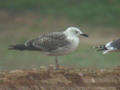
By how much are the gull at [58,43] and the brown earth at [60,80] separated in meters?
0.51

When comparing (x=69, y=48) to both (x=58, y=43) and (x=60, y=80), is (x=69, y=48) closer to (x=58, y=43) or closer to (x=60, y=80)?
(x=58, y=43)

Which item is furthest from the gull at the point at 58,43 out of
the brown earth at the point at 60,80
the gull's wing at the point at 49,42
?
the brown earth at the point at 60,80

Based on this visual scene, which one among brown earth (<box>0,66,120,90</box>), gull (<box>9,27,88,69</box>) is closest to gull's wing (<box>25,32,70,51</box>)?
gull (<box>9,27,88,69</box>)

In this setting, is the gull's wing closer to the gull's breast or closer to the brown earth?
the gull's breast

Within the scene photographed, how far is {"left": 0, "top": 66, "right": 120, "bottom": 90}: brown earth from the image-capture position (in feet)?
34.2

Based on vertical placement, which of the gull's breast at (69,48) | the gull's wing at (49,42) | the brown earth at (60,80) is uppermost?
the gull's wing at (49,42)

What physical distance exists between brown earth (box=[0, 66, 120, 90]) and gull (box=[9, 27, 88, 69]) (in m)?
0.51

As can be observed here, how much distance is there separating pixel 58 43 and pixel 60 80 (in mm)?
1293

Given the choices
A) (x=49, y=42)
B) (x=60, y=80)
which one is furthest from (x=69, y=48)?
(x=60, y=80)

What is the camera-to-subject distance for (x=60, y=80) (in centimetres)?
1073

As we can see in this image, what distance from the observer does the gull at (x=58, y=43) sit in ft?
38.4

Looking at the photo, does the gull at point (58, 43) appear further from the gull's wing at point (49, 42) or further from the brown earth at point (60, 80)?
the brown earth at point (60, 80)

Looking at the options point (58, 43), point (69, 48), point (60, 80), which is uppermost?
point (58, 43)

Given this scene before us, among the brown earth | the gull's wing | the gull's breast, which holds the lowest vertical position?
the brown earth
